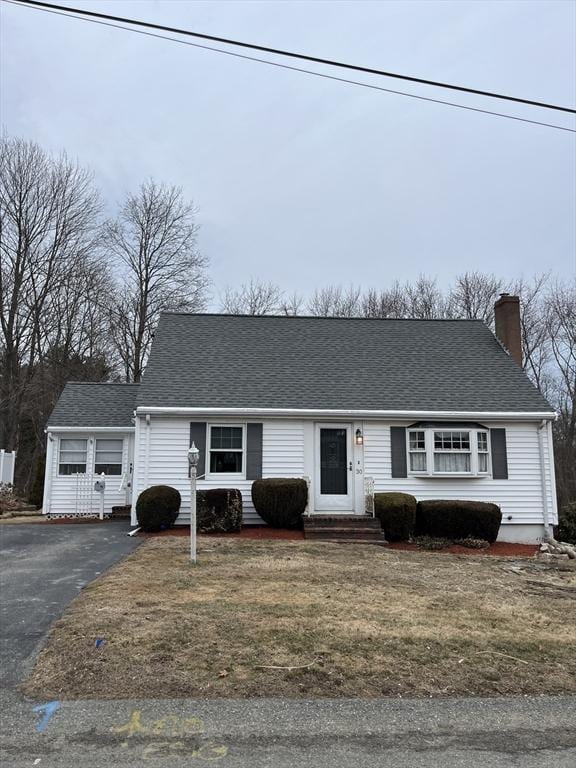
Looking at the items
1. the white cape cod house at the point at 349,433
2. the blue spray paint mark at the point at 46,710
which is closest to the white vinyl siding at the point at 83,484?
the white cape cod house at the point at 349,433

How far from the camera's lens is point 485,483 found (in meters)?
14.1

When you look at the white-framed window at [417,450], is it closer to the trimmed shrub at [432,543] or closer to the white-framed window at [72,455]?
the trimmed shrub at [432,543]

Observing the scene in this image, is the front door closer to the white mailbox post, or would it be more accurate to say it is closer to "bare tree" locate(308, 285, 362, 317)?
the white mailbox post

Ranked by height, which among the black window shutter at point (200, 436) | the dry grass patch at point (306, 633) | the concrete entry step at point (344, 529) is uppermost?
the black window shutter at point (200, 436)

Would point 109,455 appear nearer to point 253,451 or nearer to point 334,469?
point 253,451

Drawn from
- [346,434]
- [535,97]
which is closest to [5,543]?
[346,434]

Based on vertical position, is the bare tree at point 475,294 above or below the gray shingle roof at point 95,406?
above

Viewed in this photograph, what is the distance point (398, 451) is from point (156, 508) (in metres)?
5.65

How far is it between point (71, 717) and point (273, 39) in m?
7.47

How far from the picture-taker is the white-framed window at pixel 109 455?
16.2 meters

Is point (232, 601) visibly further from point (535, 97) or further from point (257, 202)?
point (257, 202)

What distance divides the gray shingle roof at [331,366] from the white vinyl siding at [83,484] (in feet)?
9.22

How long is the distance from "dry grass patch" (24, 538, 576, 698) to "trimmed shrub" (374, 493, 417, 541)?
10.9 feet

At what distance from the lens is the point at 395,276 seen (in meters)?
34.6
